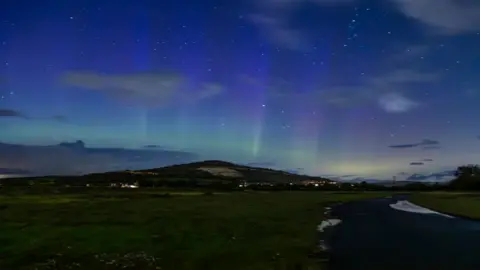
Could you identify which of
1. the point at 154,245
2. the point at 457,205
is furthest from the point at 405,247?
the point at 457,205

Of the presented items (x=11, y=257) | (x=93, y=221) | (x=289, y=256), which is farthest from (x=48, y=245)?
(x=93, y=221)

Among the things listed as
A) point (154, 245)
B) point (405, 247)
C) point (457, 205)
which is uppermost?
point (457, 205)

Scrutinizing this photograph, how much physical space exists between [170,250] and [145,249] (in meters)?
1.74

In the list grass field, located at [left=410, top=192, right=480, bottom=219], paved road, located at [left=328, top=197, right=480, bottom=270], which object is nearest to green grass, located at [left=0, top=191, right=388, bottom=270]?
paved road, located at [left=328, top=197, right=480, bottom=270]

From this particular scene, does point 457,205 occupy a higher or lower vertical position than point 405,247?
higher

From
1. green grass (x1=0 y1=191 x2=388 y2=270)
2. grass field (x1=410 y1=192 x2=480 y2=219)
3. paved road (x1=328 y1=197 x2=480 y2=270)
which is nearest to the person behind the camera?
green grass (x1=0 y1=191 x2=388 y2=270)

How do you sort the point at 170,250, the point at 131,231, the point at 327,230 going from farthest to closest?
1. the point at 327,230
2. the point at 131,231
3. the point at 170,250

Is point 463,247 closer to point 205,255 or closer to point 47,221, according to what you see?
point 205,255

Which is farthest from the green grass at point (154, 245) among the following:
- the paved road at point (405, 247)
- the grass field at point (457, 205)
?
the grass field at point (457, 205)

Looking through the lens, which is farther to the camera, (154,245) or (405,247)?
(405,247)

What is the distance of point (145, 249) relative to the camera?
3353 centimetres

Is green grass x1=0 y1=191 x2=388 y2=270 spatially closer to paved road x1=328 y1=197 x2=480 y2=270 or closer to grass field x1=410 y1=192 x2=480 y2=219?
paved road x1=328 y1=197 x2=480 y2=270

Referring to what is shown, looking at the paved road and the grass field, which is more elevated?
the grass field

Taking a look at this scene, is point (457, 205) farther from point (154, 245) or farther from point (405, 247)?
point (154, 245)
